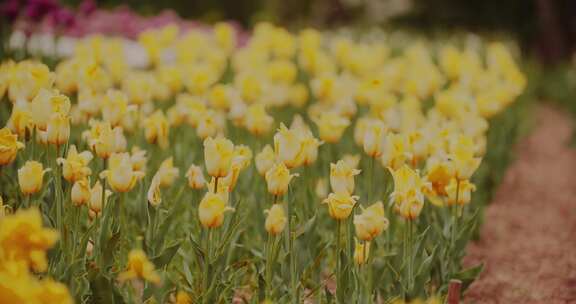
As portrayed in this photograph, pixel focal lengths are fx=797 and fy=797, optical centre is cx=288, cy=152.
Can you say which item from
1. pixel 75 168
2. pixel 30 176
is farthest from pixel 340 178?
pixel 30 176

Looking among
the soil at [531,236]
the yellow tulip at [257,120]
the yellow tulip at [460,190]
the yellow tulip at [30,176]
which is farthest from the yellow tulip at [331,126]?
the yellow tulip at [30,176]

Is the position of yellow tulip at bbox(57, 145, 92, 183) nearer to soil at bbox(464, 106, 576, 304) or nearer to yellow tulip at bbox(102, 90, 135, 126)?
yellow tulip at bbox(102, 90, 135, 126)

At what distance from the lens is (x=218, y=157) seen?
7.63 feet

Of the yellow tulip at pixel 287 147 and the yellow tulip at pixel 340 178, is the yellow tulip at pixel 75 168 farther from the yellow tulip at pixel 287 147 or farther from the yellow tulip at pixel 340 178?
the yellow tulip at pixel 340 178

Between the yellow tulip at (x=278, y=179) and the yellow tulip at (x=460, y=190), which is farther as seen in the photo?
the yellow tulip at (x=460, y=190)

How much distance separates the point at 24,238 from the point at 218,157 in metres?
0.70

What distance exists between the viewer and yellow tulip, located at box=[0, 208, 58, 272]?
1728 mm

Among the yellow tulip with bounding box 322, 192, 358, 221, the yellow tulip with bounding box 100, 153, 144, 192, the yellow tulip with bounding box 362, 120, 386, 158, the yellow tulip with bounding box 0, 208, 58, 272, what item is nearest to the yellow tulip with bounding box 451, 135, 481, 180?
the yellow tulip with bounding box 362, 120, 386, 158

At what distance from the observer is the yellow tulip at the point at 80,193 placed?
2.31 m

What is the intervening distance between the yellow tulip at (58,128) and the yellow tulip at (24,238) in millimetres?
692

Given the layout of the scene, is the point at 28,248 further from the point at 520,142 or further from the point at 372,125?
the point at 520,142

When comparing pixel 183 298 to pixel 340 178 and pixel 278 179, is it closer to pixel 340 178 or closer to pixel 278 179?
pixel 278 179

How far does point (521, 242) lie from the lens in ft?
13.5

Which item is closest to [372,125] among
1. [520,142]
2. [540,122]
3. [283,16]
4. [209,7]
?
[520,142]
